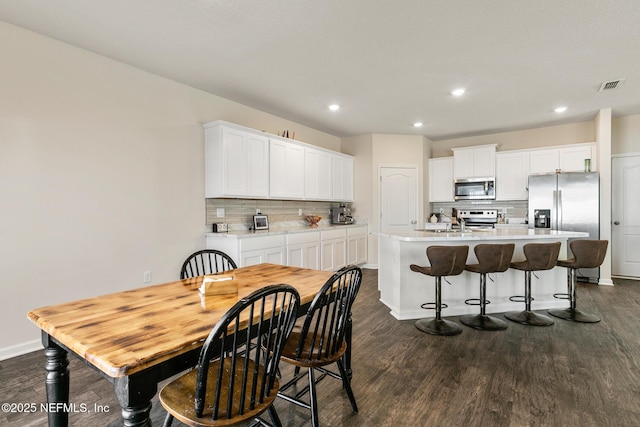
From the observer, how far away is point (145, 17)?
2.58 metres

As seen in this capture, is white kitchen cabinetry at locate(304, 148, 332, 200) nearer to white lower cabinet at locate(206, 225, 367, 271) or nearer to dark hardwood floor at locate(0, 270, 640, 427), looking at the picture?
white lower cabinet at locate(206, 225, 367, 271)

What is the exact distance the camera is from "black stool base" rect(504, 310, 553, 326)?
3.37 metres

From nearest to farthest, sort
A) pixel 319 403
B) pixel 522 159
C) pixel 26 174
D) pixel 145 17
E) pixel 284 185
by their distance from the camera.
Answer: pixel 319 403 → pixel 145 17 → pixel 26 174 → pixel 284 185 → pixel 522 159

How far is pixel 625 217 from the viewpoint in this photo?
5367mm

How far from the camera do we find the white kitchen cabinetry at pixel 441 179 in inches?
265

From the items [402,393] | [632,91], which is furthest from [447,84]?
[402,393]

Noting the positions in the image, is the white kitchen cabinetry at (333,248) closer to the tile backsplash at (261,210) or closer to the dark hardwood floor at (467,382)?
the tile backsplash at (261,210)

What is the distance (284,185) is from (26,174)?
2.96 metres

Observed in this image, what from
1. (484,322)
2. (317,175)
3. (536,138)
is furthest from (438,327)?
(536,138)

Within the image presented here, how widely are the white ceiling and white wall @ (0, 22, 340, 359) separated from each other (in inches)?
10.2

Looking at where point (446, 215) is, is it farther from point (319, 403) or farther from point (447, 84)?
point (319, 403)

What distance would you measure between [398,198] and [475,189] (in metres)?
1.48

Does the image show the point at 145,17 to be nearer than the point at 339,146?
Yes

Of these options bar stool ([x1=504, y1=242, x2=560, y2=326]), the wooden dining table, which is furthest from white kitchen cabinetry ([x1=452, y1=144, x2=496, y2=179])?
the wooden dining table
